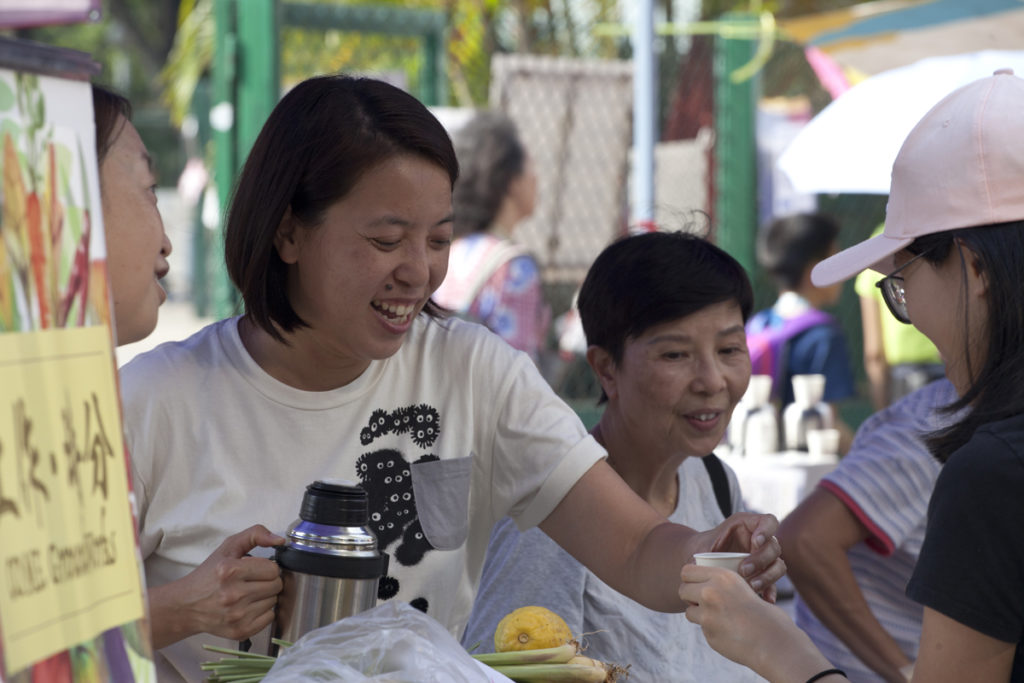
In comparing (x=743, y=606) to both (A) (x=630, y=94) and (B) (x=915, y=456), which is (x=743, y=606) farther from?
(A) (x=630, y=94)

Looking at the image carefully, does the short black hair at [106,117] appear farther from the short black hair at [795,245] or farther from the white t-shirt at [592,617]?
the short black hair at [795,245]

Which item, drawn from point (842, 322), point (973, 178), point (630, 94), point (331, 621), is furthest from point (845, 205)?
point (331, 621)

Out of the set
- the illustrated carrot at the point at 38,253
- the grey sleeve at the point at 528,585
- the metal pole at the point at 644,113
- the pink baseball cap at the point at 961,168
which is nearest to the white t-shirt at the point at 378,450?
the grey sleeve at the point at 528,585

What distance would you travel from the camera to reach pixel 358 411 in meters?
2.18

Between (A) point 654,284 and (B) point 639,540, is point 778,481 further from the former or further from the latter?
(B) point 639,540

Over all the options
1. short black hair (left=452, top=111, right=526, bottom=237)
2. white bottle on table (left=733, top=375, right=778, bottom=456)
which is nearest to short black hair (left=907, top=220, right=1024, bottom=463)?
white bottle on table (left=733, top=375, right=778, bottom=456)

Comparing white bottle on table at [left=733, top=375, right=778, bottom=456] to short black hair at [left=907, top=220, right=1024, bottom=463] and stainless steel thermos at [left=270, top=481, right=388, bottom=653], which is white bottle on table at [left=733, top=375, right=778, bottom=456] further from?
stainless steel thermos at [left=270, top=481, right=388, bottom=653]

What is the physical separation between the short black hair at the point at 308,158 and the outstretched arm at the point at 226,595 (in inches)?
22.2

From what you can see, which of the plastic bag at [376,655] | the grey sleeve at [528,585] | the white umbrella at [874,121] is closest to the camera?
the plastic bag at [376,655]

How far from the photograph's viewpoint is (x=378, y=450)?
217 centimetres

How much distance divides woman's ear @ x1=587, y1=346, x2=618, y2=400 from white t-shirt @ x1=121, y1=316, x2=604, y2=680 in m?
0.71

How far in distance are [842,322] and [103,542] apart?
285 inches

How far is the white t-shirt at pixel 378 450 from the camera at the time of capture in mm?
2051

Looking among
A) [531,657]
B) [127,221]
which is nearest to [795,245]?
[531,657]
